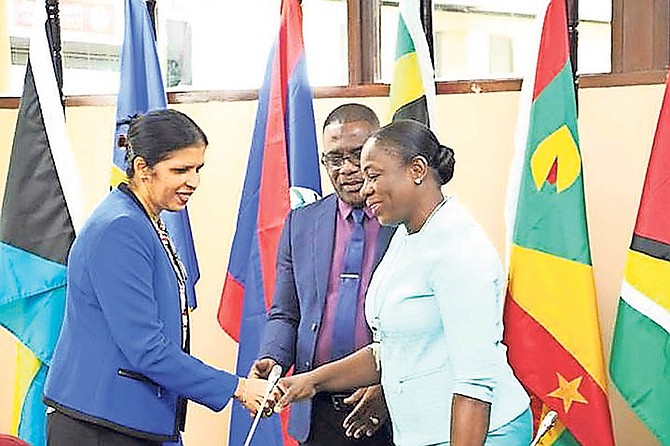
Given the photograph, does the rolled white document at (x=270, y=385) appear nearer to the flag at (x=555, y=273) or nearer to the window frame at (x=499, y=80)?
the flag at (x=555, y=273)

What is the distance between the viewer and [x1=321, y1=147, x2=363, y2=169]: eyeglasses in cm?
244

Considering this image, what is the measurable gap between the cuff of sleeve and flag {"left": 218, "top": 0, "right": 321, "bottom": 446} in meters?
1.38

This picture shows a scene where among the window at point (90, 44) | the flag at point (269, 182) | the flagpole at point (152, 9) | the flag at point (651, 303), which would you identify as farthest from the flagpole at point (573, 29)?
the window at point (90, 44)

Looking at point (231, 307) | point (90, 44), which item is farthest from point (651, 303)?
point (90, 44)

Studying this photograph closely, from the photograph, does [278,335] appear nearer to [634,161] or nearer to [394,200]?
[394,200]

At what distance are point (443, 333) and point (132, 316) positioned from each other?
2.17ft

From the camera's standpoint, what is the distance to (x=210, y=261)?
366 centimetres

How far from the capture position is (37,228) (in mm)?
3379

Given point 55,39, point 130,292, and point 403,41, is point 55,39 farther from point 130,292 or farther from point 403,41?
point 130,292

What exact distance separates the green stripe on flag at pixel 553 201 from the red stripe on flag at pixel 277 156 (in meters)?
0.81

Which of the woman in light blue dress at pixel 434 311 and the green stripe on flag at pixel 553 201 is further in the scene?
the green stripe on flag at pixel 553 201

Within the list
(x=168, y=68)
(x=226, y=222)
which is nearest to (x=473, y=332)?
(x=226, y=222)

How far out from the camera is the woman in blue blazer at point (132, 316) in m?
2.20

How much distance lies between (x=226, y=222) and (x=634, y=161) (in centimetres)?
141
